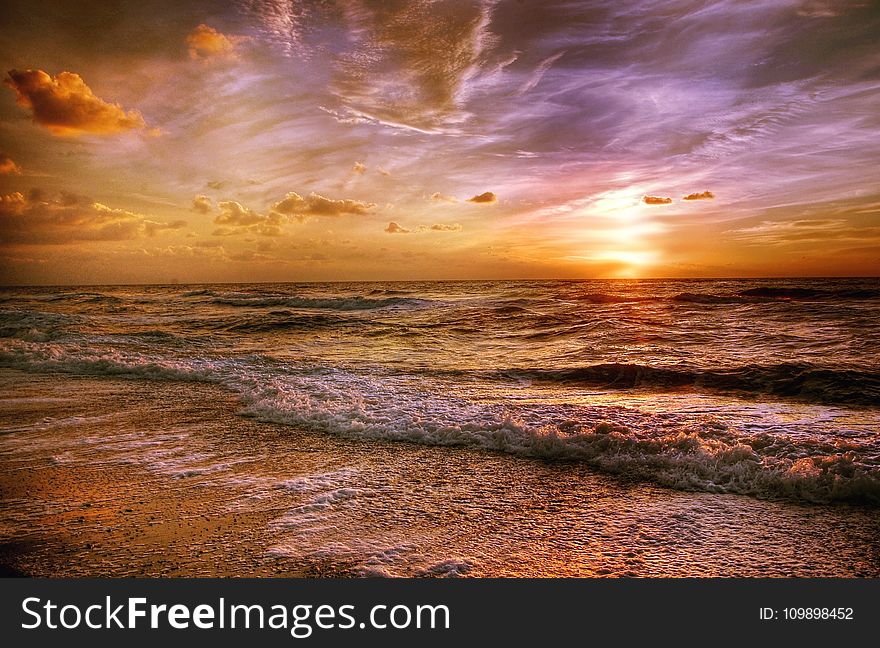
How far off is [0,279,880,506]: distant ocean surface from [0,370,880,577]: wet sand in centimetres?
51

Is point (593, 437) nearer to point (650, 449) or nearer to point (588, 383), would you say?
point (650, 449)

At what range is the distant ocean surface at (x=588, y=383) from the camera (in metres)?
5.37

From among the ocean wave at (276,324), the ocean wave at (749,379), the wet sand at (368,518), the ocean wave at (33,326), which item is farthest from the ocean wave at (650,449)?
the ocean wave at (276,324)

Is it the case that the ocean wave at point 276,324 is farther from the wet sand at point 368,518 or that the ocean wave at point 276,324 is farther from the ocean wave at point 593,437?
the wet sand at point 368,518

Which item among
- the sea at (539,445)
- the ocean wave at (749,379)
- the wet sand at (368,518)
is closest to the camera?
the wet sand at (368,518)

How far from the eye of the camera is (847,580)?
327cm

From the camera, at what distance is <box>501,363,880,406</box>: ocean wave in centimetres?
912

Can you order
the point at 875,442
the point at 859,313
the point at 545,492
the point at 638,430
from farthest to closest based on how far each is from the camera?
1. the point at 859,313
2. the point at 638,430
3. the point at 875,442
4. the point at 545,492

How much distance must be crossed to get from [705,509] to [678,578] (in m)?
1.28

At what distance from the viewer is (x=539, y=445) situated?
5.91 meters

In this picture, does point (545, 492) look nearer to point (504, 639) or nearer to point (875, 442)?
point (504, 639)

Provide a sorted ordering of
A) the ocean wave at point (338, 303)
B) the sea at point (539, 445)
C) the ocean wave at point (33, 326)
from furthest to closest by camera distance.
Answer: the ocean wave at point (338, 303)
the ocean wave at point (33, 326)
the sea at point (539, 445)

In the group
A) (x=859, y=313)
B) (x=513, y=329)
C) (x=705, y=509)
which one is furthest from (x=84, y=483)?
(x=859, y=313)

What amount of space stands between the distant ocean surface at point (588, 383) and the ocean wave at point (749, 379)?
5cm
